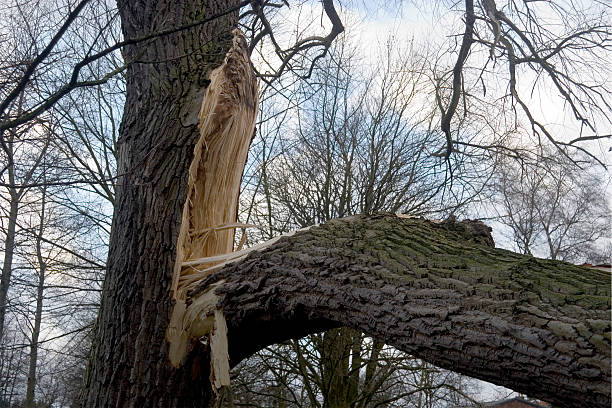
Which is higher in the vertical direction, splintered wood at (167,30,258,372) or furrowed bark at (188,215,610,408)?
splintered wood at (167,30,258,372)

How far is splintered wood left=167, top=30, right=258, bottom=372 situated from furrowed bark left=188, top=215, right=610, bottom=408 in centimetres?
14

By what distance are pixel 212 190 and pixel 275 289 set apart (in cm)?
107

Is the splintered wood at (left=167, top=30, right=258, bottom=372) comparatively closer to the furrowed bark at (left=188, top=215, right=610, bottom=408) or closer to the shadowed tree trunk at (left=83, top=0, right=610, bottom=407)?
the shadowed tree trunk at (left=83, top=0, right=610, bottom=407)

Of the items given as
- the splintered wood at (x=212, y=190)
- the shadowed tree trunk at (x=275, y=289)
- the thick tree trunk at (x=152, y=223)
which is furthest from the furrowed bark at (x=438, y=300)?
the thick tree trunk at (x=152, y=223)

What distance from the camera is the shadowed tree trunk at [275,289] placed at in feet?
5.24

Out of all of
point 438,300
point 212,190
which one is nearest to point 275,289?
point 438,300

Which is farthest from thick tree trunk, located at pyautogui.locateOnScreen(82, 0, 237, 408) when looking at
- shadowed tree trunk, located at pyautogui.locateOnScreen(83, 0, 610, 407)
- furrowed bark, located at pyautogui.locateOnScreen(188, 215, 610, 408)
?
furrowed bark, located at pyautogui.locateOnScreen(188, 215, 610, 408)

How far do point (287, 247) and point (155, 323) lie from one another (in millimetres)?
839

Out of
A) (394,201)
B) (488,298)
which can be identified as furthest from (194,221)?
(394,201)

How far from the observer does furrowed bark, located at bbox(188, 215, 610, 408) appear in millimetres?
1508

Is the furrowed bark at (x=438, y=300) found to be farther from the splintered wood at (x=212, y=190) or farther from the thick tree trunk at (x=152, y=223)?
the thick tree trunk at (x=152, y=223)

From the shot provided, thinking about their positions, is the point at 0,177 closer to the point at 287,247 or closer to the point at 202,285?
the point at 202,285

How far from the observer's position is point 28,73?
180 centimetres

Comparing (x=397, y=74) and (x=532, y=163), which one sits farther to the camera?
(x=397, y=74)
